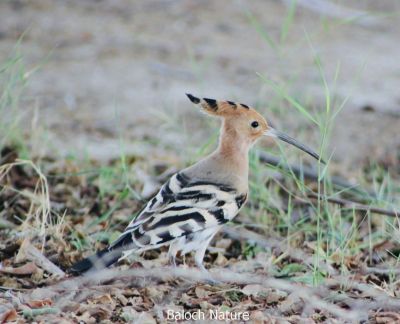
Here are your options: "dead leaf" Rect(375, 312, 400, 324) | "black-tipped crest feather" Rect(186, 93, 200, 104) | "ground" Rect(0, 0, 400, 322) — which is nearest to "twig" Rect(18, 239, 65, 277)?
"ground" Rect(0, 0, 400, 322)

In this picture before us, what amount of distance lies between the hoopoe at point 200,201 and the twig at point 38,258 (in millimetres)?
373

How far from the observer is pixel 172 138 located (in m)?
6.88

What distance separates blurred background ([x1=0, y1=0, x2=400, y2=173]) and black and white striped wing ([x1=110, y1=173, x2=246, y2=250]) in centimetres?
147

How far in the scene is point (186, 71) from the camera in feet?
27.3

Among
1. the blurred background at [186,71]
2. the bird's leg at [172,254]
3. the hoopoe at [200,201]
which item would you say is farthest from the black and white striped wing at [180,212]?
the blurred background at [186,71]

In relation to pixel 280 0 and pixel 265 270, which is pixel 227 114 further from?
pixel 280 0

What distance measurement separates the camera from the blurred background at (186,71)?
6.78 metres

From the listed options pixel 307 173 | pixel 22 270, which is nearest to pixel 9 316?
pixel 22 270

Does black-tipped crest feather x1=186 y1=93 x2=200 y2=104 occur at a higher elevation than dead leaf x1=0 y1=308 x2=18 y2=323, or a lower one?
higher

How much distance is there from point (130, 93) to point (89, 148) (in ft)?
4.75

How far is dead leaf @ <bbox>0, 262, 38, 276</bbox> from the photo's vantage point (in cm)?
428

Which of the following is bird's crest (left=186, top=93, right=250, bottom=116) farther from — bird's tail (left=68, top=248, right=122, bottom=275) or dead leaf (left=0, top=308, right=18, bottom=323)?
dead leaf (left=0, top=308, right=18, bottom=323)

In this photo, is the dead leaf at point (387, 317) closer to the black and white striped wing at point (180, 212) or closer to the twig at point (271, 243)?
the twig at point (271, 243)

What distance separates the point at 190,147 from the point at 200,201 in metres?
1.88
